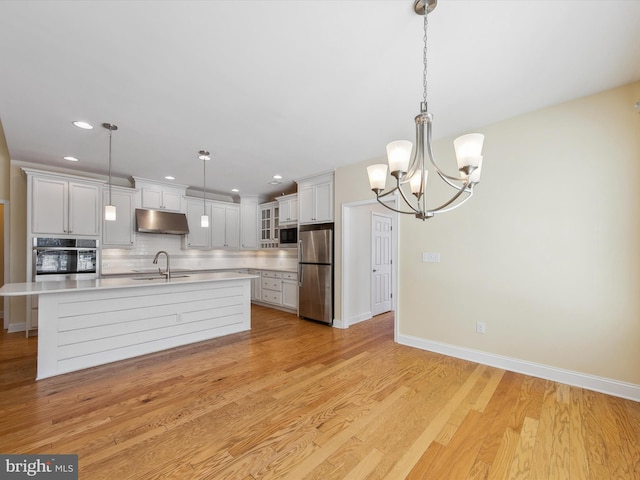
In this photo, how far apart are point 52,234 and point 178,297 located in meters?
2.50

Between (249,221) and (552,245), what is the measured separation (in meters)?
5.85

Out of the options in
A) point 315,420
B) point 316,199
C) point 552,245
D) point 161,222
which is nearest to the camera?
point 315,420

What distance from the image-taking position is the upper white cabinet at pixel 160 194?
5.39m

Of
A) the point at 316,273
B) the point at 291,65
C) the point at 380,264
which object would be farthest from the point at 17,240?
the point at 380,264

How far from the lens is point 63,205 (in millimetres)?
4480

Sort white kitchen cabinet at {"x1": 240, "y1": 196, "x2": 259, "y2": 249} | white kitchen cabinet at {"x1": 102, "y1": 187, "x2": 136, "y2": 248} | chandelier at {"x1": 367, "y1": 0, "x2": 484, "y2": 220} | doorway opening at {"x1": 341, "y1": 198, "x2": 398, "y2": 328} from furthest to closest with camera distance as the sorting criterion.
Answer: white kitchen cabinet at {"x1": 240, "y1": 196, "x2": 259, "y2": 249}
white kitchen cabinet at {"x1": 102, "y1": 187, "x2": 136, "y2": 248}
doorway opening at {"x1": 341, "y1": 198, "x2": 398, "y2": 328}
chandelier at {"x1": 367, "y1": 0, "x2": 484, "y2": 220}

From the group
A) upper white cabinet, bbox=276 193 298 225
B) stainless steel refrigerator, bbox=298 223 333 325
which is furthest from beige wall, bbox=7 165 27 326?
stainless steel refrigerator, bbox=298 223 333 325

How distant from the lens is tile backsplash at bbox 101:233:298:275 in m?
5.41

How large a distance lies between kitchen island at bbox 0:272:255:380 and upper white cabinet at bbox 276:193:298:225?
1874 millimetres

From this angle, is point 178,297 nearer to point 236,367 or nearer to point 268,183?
point 236,367

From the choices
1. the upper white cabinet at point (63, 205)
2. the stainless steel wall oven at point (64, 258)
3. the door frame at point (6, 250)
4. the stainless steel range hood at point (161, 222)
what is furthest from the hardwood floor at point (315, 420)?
the stainless steel range hood at point (161, 222)

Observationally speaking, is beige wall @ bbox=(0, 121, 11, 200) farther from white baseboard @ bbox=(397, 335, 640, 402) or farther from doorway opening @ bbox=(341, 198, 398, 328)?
white baseboard @ bbox=(397, 335, 640, 402)

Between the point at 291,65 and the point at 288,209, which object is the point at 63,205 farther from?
the point at 291,65

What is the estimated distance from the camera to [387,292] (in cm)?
578
